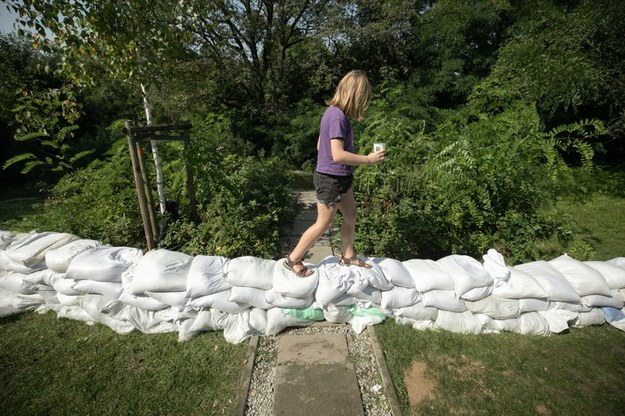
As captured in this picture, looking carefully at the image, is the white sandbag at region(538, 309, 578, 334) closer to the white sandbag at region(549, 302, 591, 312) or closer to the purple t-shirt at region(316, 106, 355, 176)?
the white sandbag at region(549, 302, 591, 312)

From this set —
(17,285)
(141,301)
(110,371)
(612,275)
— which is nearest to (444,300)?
(612,275)

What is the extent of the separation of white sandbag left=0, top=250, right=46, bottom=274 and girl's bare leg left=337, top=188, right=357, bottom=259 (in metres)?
2.88

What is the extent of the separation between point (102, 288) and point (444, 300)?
294cm

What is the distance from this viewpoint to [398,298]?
8.86 feet

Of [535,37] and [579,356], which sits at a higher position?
[535,37]

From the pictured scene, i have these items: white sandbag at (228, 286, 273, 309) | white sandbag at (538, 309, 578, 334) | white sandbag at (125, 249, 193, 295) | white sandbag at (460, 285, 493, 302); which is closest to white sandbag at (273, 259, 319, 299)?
white sandbag at (228, 286, 273, 309)

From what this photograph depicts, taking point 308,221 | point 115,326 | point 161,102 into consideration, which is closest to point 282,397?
point 115,326

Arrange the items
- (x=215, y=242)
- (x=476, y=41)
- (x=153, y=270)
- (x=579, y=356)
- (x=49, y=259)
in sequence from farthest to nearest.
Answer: (x=476, y=41), (x=215, y=242), (x=49, y=259), (x=153, y=270), (x=579, y=356)

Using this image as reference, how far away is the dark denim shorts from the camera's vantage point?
257 cm

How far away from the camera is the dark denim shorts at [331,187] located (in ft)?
8.45

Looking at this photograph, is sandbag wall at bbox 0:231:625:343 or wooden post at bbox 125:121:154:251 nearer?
sandbag wall at bbox 0:231:625:343

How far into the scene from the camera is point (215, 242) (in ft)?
11.9

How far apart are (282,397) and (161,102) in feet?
20.6

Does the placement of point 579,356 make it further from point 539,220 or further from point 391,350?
point 539,220
